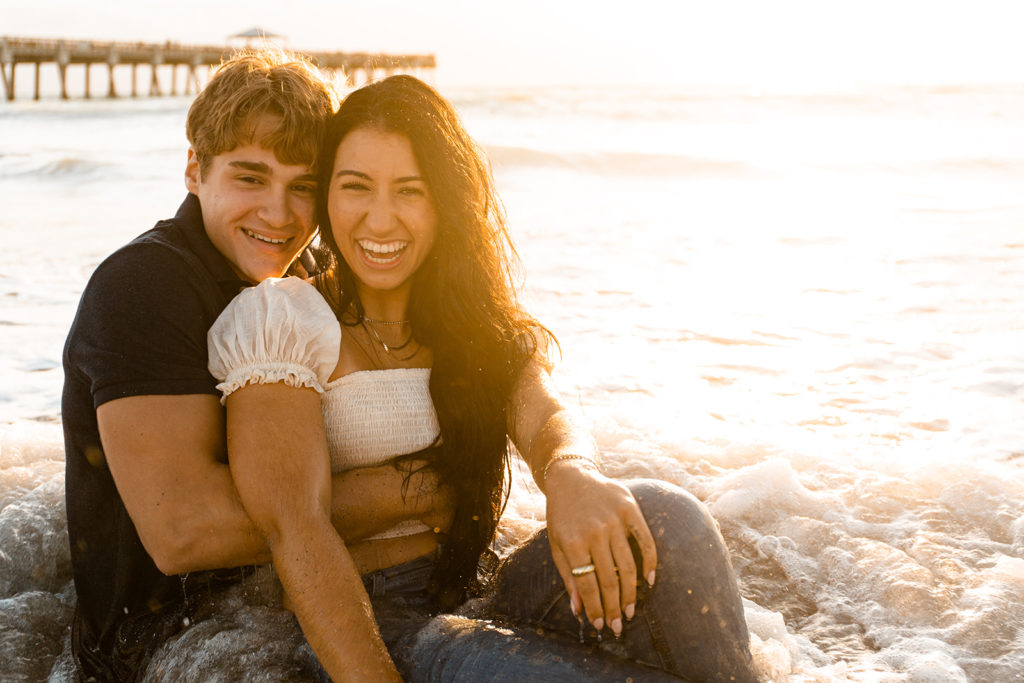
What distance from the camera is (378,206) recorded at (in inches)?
111

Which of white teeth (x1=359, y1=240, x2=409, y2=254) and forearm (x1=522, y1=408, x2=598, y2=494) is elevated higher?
white teeth (x1=359, y1=240, x2=409, y2=254)

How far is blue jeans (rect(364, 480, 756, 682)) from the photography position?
2.23m

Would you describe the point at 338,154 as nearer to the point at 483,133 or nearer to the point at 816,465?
the point at 816,465

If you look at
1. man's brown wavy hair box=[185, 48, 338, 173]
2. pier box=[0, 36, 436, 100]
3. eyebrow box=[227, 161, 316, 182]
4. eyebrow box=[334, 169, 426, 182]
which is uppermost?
man's brown wavy hair box=[185, 48, 338, 173]

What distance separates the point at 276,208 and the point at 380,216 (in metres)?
0.44

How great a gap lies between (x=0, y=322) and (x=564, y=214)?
Result: 8048 mm

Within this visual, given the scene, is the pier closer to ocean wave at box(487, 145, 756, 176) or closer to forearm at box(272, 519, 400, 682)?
ocean wave at box(487, 145, 756, 176)

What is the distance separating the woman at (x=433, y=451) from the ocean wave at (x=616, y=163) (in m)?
15.0

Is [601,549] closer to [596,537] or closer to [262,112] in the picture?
[596,537]

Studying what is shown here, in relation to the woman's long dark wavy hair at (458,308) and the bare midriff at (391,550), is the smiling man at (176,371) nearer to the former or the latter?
the woman's long dark wavy hair at (458,308)

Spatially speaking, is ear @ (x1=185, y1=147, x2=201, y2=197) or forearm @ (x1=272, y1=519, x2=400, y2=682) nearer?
forearm @ (x1=272, y1=519, x2=400, y2=682)

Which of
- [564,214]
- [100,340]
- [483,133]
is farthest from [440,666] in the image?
[483,133]

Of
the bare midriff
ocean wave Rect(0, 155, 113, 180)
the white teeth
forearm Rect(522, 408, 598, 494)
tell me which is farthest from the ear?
ocean wave Rect(0, 155, 113, 180)

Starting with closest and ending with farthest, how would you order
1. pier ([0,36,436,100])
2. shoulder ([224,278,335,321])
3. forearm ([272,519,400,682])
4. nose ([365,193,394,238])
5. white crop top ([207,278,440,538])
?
1. forearm ([272,519,400,682])
2. white crop top ([207,278,440,538])
3. shoulder ([224,278,335,321])
4. nose ([365,193,394,238])
5. pier ([0,36,436,100])
